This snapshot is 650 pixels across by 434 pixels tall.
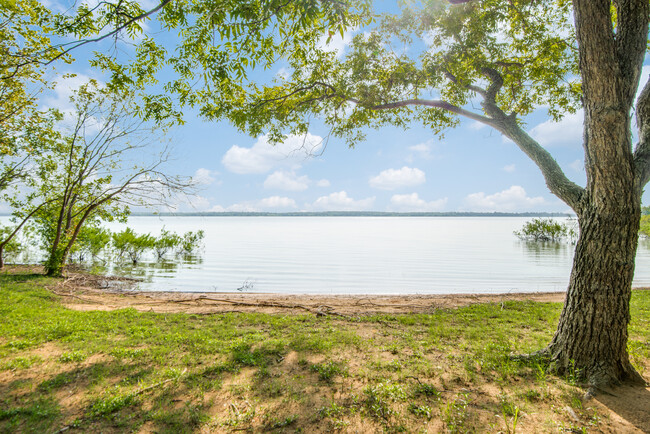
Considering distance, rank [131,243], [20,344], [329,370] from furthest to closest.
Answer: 1. [131,243]
2. [20,344]
3. [329,370]

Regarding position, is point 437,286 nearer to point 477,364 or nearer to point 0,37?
point 477,364

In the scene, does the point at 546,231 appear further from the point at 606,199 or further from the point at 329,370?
the point at 329,370

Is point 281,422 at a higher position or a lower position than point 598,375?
lower

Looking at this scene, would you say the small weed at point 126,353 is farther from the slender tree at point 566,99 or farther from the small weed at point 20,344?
the slender tree at point 566,99

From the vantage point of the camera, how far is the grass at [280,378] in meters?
3.88

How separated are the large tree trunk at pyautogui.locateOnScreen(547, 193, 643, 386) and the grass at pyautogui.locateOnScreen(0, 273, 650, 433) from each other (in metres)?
0.49

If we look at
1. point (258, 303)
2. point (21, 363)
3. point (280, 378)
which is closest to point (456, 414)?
point (280, 378)

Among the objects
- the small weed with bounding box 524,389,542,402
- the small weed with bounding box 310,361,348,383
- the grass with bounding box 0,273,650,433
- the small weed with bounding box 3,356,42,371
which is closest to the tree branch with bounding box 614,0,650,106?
the small weed with bounding box 524,389,542,402

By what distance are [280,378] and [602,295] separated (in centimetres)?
466

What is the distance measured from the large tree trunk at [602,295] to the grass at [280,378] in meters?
0.49

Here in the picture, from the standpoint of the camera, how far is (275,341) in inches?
249

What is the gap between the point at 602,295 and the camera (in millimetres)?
4520

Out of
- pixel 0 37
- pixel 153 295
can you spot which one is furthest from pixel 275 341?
pixel 0 37

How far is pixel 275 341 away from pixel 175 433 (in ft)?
8.95
